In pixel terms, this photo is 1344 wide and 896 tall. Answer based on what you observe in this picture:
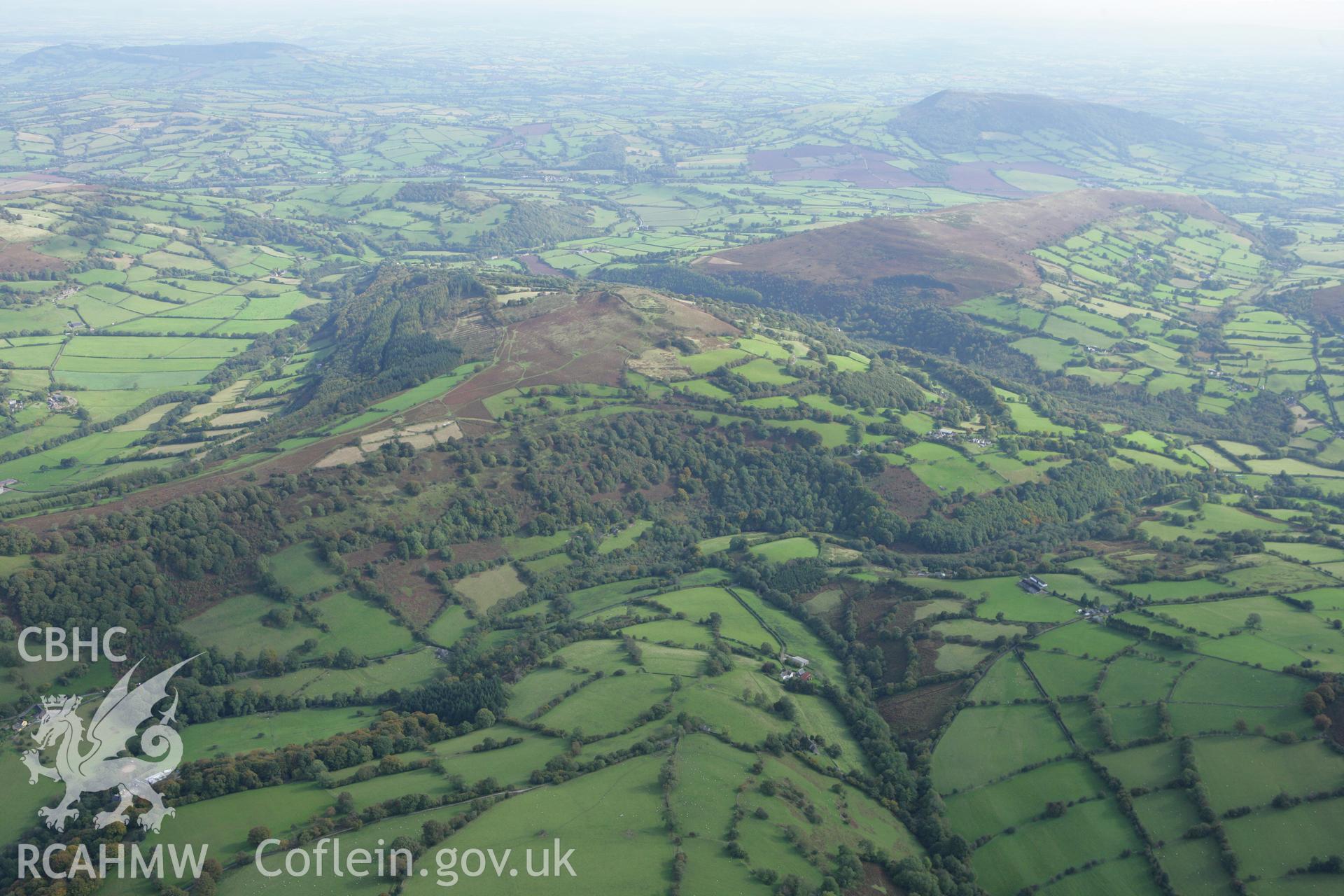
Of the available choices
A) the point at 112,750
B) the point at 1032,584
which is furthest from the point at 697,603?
the point at 112,750

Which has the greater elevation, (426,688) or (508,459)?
(508,459)

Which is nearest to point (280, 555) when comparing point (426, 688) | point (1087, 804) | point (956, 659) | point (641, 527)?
point (426, 688)

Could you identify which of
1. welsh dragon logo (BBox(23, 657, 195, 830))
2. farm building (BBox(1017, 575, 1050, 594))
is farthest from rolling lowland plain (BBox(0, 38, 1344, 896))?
welsh dragon logo (BBox(23, 657, 195, 830))

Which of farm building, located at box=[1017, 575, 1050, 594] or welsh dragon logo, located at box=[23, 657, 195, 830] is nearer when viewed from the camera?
welsh dragon logo, located at box=[23, 657, 195, 830]

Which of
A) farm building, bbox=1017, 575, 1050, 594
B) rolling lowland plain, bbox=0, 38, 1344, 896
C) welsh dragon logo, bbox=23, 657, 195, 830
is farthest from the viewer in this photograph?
farm building, bbox=1017, 575, 1050, 594

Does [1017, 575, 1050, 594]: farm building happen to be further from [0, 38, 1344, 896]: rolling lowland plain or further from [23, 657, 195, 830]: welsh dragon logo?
[23, 657, 195, 830]: welsh dragon logo

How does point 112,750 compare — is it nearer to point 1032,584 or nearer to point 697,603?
point 697,603

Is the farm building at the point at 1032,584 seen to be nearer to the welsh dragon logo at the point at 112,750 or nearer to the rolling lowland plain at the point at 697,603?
the rolling lowland plain at the point at 697,603

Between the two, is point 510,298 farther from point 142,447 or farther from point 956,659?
point 956,659

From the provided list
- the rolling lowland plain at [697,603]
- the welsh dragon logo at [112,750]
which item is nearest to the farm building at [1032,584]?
the rolling lowland plain at [697,603]
